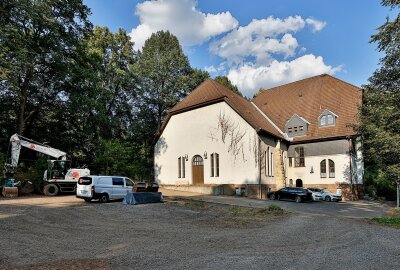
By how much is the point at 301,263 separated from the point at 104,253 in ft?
17.5

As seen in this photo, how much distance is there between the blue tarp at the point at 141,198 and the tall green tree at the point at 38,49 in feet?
40.3

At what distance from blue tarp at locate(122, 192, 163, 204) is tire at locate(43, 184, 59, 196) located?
8.09 metres

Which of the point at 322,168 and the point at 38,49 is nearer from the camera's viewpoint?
the point at 38,49

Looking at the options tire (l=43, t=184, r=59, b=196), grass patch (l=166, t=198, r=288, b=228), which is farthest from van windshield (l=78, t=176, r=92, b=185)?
grass patch (l=166, t=198, r=288, b=228)

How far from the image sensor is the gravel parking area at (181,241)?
27.6 ft

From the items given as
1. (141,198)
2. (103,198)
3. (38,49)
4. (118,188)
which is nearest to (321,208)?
(141,198)

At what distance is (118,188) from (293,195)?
14.8 metres

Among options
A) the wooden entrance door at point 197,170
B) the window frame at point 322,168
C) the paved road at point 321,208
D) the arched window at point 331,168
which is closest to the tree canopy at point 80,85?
the wooden entrance door at point 197,170

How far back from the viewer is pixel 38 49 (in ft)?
103

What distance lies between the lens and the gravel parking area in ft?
27.6

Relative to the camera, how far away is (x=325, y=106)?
38.7 m

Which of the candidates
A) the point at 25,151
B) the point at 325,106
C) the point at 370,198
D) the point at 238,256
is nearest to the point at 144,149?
the point at 25,151

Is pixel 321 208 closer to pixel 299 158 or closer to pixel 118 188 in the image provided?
pixel 299 158

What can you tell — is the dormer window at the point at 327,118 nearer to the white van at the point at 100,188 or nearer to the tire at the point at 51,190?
the white van at the point at 100,188
